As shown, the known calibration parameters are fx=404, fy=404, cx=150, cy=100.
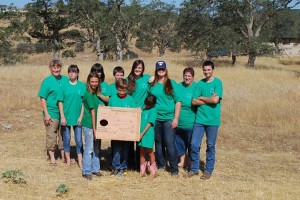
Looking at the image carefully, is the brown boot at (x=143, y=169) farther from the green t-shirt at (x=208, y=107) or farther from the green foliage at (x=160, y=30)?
the green foliage at (x=160, y=30)

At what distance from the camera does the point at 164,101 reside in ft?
19.0

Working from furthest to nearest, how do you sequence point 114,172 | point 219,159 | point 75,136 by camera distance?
point 219,159, point 75,136, point 114,172

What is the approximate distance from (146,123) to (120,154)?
681mm

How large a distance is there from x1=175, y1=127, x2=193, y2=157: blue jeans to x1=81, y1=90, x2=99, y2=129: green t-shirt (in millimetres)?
1346

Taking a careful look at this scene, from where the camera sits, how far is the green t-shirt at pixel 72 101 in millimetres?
6121

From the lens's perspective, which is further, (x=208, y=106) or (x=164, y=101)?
(x=208, y=106)

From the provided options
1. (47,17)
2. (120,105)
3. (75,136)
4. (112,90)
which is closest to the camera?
(120,105)

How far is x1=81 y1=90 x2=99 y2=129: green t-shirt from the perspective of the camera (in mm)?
5754

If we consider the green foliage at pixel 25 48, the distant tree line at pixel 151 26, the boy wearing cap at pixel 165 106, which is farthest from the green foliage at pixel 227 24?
the green foliage at pixel 25 48

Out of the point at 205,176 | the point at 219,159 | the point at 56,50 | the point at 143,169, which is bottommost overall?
the point at 219,159

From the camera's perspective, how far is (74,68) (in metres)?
6.07

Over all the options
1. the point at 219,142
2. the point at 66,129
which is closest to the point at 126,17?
the point at 219,142

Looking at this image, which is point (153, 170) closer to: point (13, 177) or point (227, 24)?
point (13, 177)

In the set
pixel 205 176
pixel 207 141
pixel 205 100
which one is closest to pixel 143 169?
pixel 205 176
